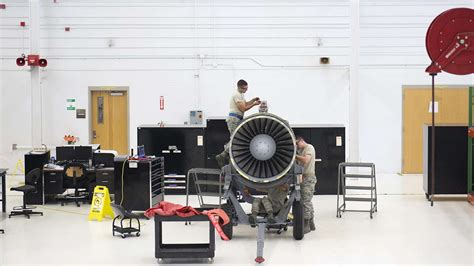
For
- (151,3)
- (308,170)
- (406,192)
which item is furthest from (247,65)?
(308,170)

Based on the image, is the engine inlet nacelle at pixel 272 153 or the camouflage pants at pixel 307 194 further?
the camouflage pants at pixel 307 194

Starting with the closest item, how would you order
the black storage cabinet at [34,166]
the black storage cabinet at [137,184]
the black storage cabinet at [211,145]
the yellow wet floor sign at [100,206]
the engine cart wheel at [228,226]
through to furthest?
the engine cart wheel at [228,226] < the yellow wet floor sign at [100,206] < the black storage cabinet at [137,184] < the black storage cabinet at [34,166] < the black storage cabinet at [211,145]

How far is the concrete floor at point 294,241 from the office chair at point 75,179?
1.64 ft

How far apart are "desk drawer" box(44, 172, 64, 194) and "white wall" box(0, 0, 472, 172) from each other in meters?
4.76

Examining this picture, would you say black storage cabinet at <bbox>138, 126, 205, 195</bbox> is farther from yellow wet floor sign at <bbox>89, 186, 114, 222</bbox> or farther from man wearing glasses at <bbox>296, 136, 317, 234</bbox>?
man wearing glasses at <bbox>296, 136, 317, 234</bbox>

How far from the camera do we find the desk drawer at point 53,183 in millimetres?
12312

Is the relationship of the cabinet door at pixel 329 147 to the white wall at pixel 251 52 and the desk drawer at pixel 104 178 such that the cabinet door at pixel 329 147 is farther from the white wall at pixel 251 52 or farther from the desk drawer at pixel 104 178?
the desk drawer at pixel 104 178

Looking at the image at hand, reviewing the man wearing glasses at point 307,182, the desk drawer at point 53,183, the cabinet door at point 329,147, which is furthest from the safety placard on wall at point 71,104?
the man wearing glasses at point 307,182

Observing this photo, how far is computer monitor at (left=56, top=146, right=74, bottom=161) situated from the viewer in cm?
1288

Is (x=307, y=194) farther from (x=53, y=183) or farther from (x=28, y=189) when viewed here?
(x=53, y=183)

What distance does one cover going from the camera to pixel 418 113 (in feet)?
55.7

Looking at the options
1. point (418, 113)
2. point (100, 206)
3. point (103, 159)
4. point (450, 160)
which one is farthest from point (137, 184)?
point (418, 113)

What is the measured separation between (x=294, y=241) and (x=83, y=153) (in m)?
5.29

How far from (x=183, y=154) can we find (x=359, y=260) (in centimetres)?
610
